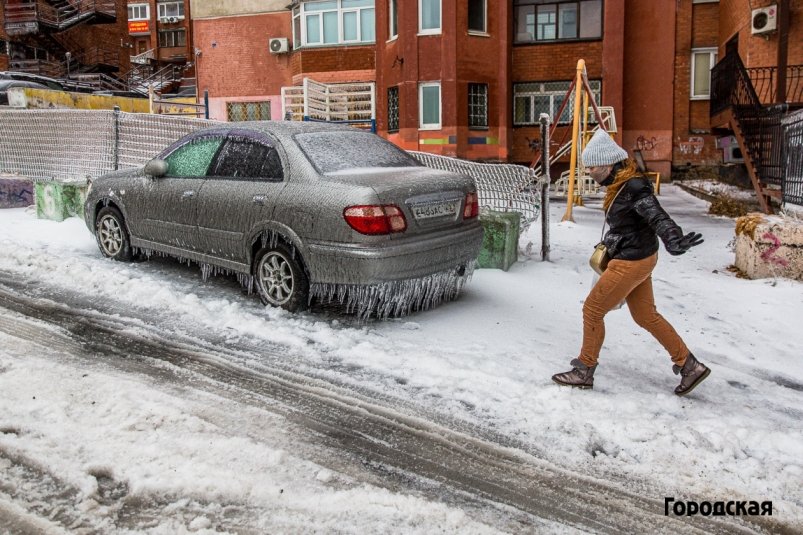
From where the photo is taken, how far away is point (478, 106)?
23.0 m

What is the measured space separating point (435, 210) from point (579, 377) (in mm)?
1959

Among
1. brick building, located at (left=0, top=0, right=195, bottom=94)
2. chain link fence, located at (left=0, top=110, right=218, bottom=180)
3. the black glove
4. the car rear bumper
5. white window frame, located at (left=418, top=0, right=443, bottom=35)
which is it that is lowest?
the car rear bumper

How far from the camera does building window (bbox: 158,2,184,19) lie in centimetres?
5250

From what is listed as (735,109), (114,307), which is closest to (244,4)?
(735,109)

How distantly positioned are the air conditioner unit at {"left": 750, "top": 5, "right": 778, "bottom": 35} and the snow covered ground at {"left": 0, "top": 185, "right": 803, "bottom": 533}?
36.9ft

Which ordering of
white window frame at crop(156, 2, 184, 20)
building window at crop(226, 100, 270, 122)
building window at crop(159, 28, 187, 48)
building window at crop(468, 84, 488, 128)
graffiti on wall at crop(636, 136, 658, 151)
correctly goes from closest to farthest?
building window at crop(468, 84, 488, 128)
graffiti on wall at crop(636, 136, 658, 151)
building window at crop(226, 100, 270, 122)
white window frame at crop(156, 2, 184, 20)
building window at crop(159, 28, 187, 48)

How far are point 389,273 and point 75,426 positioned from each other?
254 cm

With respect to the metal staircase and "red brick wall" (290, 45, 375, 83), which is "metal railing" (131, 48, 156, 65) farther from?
the metal staircase

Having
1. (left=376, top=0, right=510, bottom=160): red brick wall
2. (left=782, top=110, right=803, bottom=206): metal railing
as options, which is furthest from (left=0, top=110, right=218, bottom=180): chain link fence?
(left=376, top=0, right=510, bottom=160): red brick wall

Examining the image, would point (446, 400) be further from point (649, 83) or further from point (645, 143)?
point (649, 83)

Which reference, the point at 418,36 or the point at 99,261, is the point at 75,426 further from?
the point at 418,36

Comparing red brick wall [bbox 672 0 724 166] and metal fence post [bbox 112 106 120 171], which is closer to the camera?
metal fence post [bbox 112 106 120 171]

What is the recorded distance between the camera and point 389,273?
18.1ft

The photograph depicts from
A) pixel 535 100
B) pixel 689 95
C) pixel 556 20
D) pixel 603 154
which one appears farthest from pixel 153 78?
pixel 603 154
